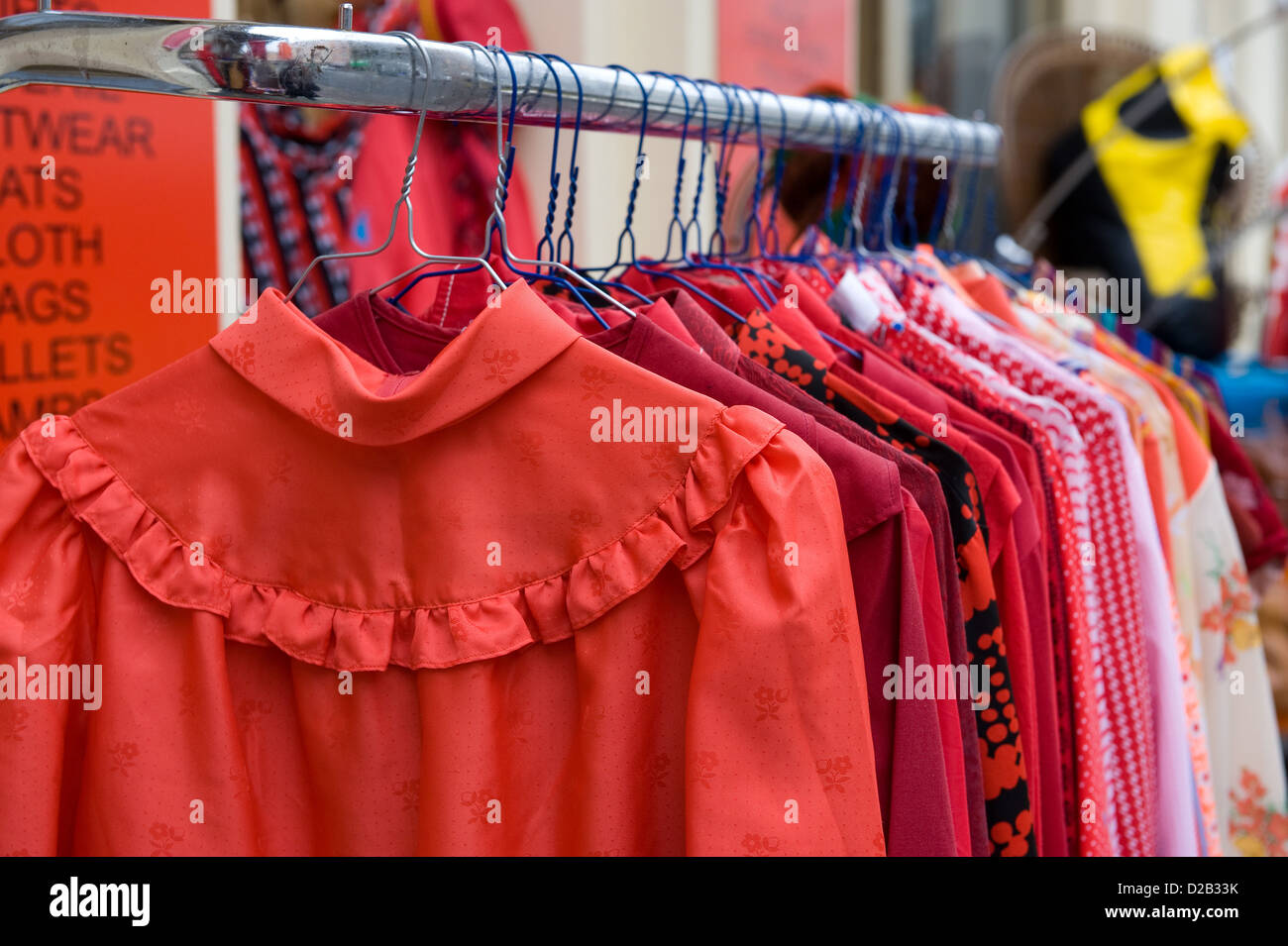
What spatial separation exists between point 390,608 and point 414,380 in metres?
0.16

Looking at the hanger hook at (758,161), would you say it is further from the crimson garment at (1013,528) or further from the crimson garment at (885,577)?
the crimson garment at (885,577)

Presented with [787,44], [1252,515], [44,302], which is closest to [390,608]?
[44,302]

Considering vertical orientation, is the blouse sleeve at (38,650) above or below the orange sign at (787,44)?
below

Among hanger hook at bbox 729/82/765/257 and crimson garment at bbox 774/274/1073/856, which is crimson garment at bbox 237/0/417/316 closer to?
hanger hook at bbox 729/82/765/257

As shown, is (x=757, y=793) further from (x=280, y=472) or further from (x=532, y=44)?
(x=532, y=44)

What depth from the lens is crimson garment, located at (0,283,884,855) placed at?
753 mm

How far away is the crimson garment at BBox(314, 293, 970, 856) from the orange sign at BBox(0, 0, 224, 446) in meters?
0.63

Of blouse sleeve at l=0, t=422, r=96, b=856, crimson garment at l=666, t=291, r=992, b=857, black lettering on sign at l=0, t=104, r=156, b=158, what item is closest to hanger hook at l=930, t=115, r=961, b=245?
crimson garment at l=666, t=291, r=992, b=857

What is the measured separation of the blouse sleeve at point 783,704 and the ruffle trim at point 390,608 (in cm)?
4

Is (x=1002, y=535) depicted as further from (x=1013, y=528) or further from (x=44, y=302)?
(x=44, y=302)

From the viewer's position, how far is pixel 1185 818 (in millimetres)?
1039

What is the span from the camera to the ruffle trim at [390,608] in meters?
0.75

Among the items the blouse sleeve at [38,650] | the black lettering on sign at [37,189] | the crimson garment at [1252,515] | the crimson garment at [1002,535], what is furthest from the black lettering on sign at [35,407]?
the crimson garment at [1252,515]
